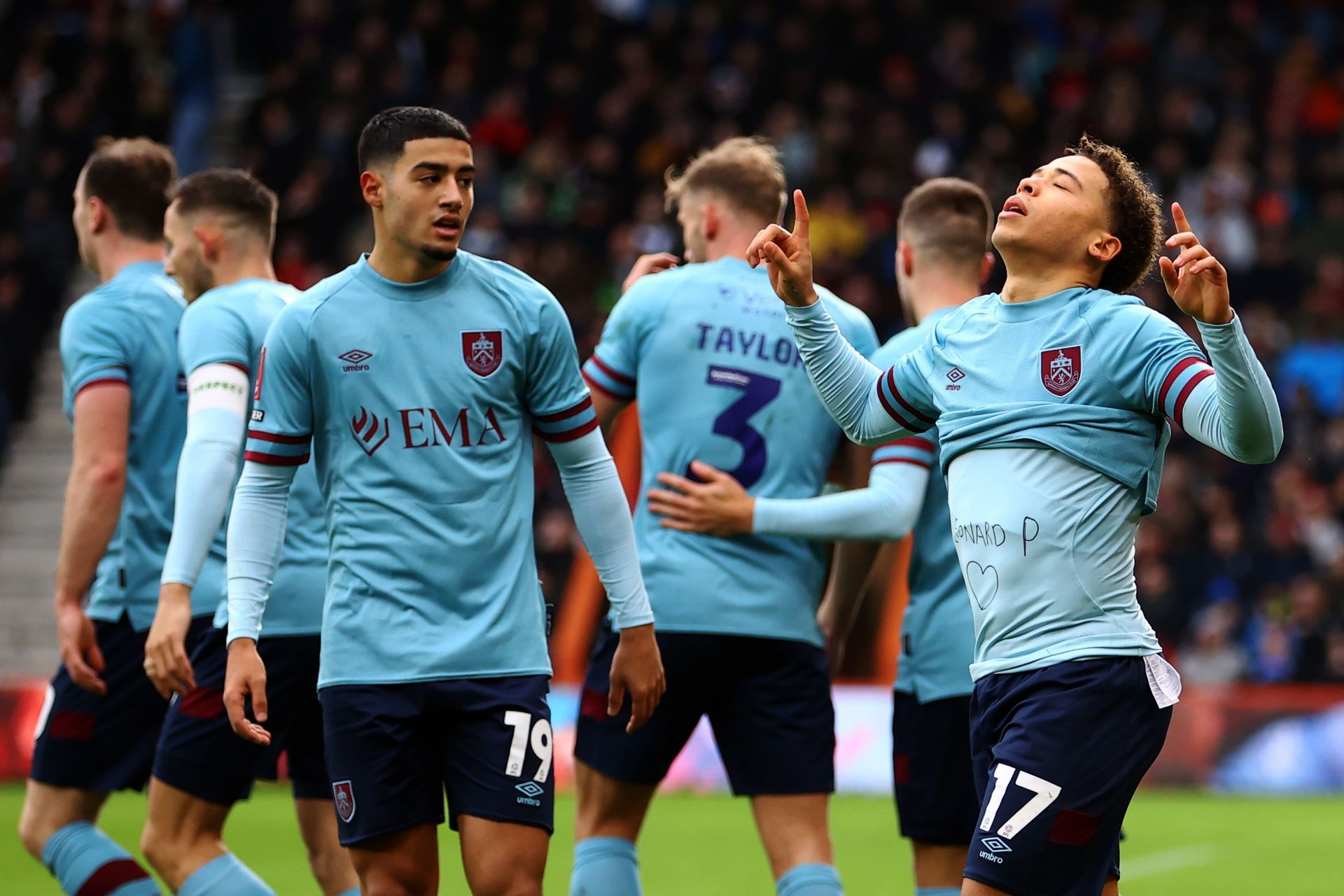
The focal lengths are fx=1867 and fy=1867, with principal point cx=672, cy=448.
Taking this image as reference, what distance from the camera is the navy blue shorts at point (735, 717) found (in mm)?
5293

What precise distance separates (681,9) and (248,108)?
492cm

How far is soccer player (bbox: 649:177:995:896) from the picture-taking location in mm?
5285

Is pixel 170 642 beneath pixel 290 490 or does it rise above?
beneath

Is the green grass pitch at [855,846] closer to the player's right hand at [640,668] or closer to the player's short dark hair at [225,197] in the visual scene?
the player's short dark hair at [225,197]

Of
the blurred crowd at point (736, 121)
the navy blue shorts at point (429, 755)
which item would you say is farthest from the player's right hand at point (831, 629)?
the blurred crowd at point (736, 121)

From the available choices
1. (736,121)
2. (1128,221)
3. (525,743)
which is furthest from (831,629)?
(736,121)

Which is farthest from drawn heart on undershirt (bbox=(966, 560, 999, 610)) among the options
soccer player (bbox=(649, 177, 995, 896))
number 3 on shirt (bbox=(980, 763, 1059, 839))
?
soccer player (bbox=(649, 177, 995, 896))

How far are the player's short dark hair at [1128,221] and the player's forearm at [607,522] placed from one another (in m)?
1.31

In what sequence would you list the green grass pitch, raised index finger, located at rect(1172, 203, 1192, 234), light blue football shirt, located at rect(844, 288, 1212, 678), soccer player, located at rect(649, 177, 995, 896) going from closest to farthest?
1. raised index finger, located at rect(1172, 203, 1192, 234)
2. light blue football shirt, located at rect(844, 288, 1212, 678)
3. soccer player, located at rect(649, 177, 995, 896)
4. the green grass pitch

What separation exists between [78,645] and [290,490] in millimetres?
849

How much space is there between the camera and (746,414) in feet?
17.9

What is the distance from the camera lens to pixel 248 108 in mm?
20672

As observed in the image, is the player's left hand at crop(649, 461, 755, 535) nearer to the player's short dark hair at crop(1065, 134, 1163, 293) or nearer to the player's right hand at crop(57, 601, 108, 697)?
the player's short dark hair at crop(1065, 134, 1163, 293)

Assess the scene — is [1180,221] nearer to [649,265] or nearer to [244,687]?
[649,265]
